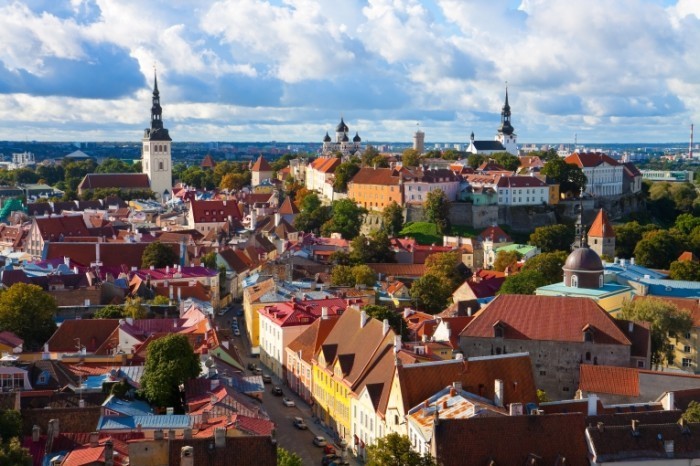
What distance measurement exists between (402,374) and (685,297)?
3014cm

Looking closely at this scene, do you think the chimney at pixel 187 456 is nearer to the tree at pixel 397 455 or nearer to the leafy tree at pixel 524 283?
the tree at pixel 397 455

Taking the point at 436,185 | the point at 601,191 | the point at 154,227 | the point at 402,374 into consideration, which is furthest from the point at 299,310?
the point at 601,191

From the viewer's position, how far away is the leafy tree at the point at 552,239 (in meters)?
85.9

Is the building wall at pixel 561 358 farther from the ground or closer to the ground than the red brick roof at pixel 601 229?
closer to the ground

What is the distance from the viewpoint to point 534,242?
284 feet

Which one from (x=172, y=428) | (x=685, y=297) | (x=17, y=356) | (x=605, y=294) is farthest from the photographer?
(x=685, y=297)

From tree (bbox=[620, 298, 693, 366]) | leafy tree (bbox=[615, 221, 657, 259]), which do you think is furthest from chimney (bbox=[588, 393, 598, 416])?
leafy tree (bbox=[615, 221, 657, 259])

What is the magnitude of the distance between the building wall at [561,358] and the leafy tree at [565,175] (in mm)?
61292

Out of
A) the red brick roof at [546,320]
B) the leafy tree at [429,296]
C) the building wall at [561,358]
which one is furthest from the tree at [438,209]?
the building wall at [561,358]

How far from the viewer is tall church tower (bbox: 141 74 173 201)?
141m

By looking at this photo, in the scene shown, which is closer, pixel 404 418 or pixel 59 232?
pixel 404 418

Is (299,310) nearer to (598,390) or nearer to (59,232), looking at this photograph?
(598,390)

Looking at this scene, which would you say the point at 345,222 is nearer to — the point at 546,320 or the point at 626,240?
the point at 626,240

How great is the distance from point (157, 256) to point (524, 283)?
28.3m
